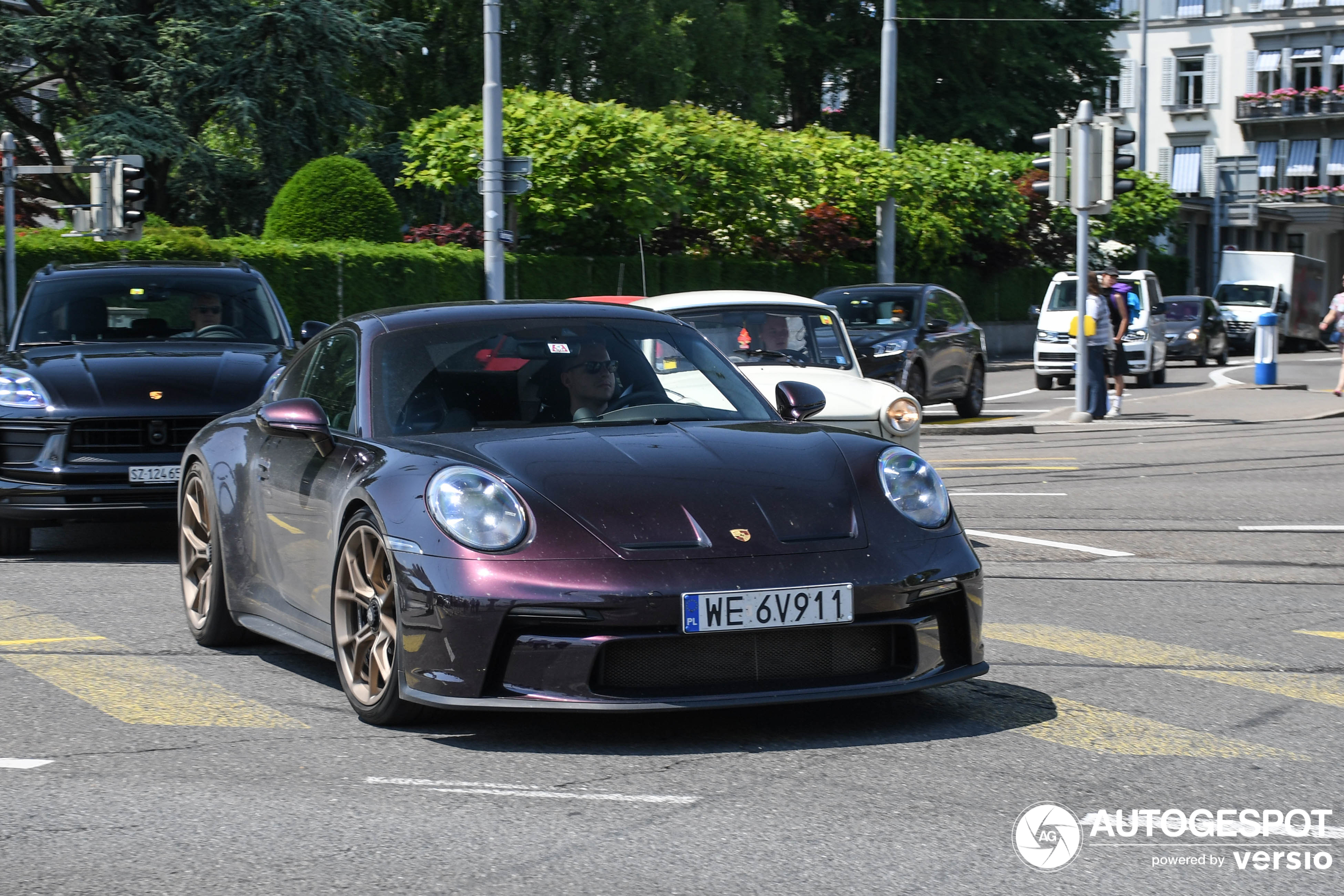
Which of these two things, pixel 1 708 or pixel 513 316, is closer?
pixel 1 708

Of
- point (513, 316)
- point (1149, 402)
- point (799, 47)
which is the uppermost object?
point (799, 47)

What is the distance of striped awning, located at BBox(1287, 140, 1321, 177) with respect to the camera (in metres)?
→ 76.4

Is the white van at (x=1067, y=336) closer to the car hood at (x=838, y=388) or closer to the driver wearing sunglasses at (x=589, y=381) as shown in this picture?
the car hood at (x=838, y=388)

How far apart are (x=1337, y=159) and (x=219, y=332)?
72.9 meters

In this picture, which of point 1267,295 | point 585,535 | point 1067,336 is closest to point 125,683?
point 585,535

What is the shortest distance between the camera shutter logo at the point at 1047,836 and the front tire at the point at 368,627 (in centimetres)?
193

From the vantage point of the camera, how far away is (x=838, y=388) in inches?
428

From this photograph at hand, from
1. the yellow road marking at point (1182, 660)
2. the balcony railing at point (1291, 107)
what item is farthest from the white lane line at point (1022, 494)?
the balcony railing at point (1291, 107)

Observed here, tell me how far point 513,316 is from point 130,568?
4027 mm

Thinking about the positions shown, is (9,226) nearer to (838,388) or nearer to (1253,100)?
(838,388)

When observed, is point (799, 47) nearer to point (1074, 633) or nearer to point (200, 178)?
point (200, 178)

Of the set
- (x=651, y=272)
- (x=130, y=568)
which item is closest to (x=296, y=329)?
(x=651, y=272)

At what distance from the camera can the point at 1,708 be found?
5.85 m

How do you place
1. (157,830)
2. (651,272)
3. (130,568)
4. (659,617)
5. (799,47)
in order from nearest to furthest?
(157,830) < (659,617) < (130,568) < (651,272) < (799,47)
